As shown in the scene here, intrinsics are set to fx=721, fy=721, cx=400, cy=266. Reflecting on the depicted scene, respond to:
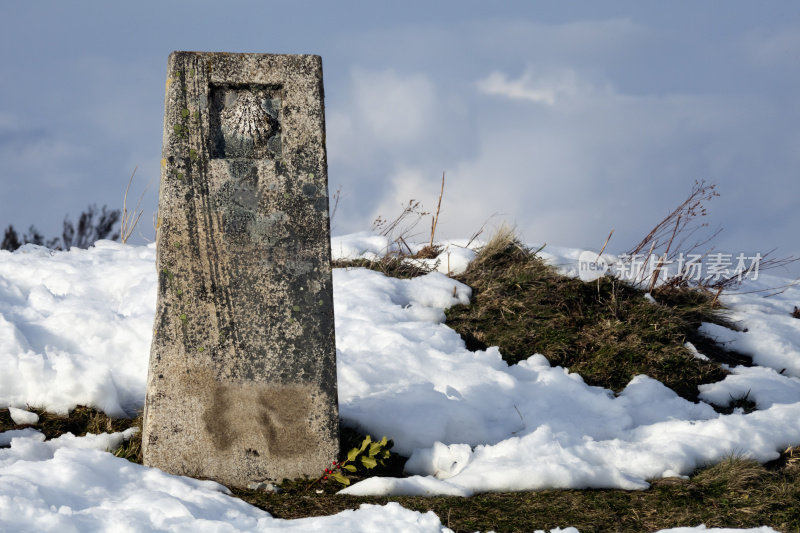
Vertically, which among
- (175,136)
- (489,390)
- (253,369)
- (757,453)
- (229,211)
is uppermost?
(175,136)

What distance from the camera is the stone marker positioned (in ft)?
11.5

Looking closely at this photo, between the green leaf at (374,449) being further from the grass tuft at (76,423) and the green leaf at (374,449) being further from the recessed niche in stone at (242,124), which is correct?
the recessed niche in stone at (242,124)

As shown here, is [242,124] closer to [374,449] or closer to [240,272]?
[240,272]

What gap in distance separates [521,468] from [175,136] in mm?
2350

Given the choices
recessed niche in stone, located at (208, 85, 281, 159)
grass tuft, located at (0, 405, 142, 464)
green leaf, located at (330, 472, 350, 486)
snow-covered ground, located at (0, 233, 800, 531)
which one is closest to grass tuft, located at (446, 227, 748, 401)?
snow-covered ground, located at (0, 233, 800, 531)

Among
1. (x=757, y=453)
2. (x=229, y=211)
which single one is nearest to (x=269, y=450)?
(x=229, y=211)

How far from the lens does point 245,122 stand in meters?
3.55

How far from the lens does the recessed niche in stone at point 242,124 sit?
3545 millimetres

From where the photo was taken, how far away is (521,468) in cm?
360

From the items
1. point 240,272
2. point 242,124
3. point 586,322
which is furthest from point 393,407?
point 586,322

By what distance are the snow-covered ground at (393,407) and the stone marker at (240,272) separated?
1.01ft

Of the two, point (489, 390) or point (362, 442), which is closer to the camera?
point (362, 442)

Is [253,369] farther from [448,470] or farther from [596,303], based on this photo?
[596,303]

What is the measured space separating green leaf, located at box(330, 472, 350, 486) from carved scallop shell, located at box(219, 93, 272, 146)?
170 cm
